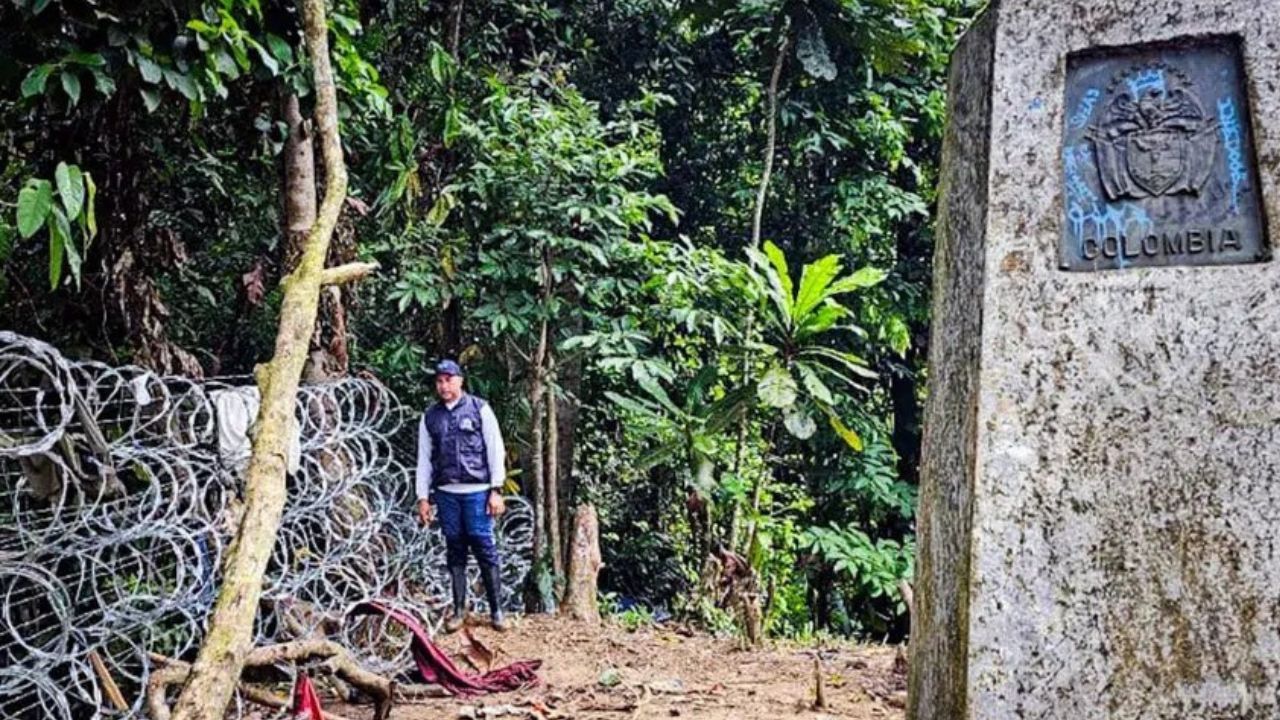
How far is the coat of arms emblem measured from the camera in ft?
7.50

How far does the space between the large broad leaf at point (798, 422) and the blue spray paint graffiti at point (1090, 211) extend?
430 centimetres

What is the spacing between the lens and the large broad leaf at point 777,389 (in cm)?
636

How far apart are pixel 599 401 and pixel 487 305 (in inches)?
88.1

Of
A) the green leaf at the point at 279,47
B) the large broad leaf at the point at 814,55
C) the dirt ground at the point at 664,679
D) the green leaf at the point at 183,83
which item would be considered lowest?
the dirt ground at the point at 664,679

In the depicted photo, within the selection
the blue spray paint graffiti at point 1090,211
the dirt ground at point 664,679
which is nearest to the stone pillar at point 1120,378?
the blue spray paint graffiti at point 1090,211

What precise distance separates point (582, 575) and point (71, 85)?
4400mm

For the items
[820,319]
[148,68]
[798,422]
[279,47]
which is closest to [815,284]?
[820,319]

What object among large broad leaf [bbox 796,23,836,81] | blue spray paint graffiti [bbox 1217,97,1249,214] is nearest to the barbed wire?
blue spray paint graffiti [bbox 1217,97,1249,214]

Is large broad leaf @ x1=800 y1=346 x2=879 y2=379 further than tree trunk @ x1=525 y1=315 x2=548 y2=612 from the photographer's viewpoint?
No

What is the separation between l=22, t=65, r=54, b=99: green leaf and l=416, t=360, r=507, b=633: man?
9.12 feet

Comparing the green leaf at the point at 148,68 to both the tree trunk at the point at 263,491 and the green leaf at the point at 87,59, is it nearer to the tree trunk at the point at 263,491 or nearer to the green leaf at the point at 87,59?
the green leaf at the point at 87,59

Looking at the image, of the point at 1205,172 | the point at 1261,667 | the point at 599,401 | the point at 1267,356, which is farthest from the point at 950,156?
the point at 599,401

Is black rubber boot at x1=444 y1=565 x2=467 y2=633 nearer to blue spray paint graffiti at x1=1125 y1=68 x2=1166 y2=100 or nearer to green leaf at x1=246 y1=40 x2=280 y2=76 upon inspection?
green leaf at x1=246 y1=40 x2=280 y2=76

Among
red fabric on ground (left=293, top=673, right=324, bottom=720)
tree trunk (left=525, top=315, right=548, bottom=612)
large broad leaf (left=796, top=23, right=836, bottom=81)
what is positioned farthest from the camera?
large broad leaf (left=796, top=23, right=836, bottom=81)
